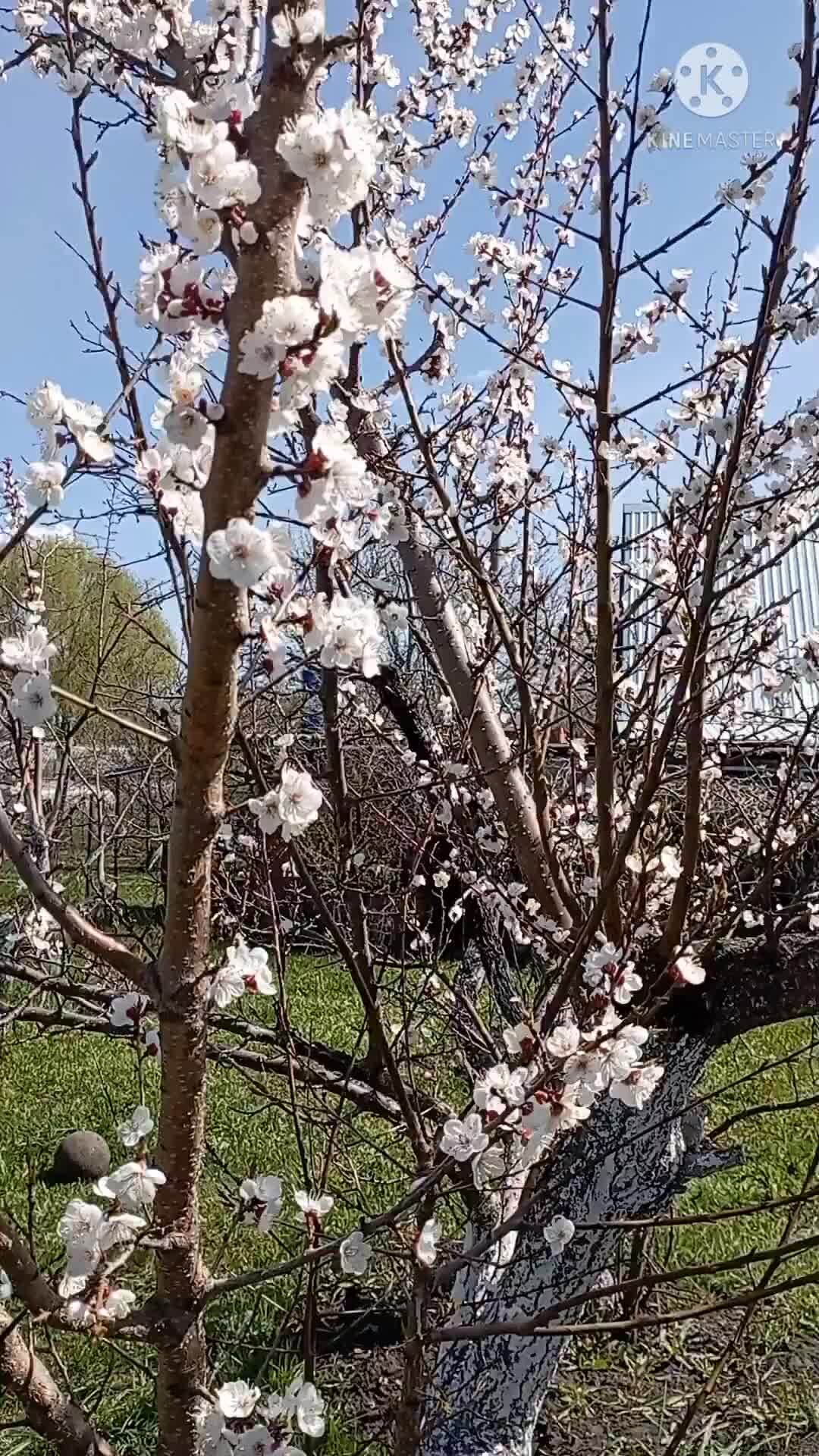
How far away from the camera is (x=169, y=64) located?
2521 millimetres

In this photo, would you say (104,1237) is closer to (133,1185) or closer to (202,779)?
(133,1185)

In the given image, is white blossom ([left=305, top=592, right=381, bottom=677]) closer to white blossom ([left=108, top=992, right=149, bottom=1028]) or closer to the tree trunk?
white blossom ([left=108, top=992, right=149, bottom=1028])

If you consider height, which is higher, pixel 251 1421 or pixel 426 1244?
pixel 426 1244

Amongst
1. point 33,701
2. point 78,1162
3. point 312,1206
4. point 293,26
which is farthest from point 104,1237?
point 78,1162

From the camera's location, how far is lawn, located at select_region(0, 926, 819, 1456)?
10.3ft

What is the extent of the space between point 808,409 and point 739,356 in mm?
663

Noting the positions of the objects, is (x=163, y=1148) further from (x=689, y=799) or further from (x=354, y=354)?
(x=354, y=354)

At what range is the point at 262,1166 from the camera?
17.0 ft

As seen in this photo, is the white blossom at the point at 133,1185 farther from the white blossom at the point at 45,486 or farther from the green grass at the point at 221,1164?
the white blossom at the point at 45,486

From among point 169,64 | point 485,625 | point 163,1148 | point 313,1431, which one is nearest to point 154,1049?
point 163,1148

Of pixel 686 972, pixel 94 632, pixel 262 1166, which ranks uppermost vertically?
pixel 94 632

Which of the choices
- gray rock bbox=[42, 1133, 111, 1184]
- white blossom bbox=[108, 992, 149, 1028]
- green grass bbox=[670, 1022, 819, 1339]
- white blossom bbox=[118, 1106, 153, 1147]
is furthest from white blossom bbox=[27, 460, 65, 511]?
gray rock bbox=[42, 1133, 111, 1184]

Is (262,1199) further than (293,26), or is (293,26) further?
(262,1199)

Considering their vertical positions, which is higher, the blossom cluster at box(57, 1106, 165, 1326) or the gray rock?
A: the blossom cluster at box(57, 1106, 165, 1326)
